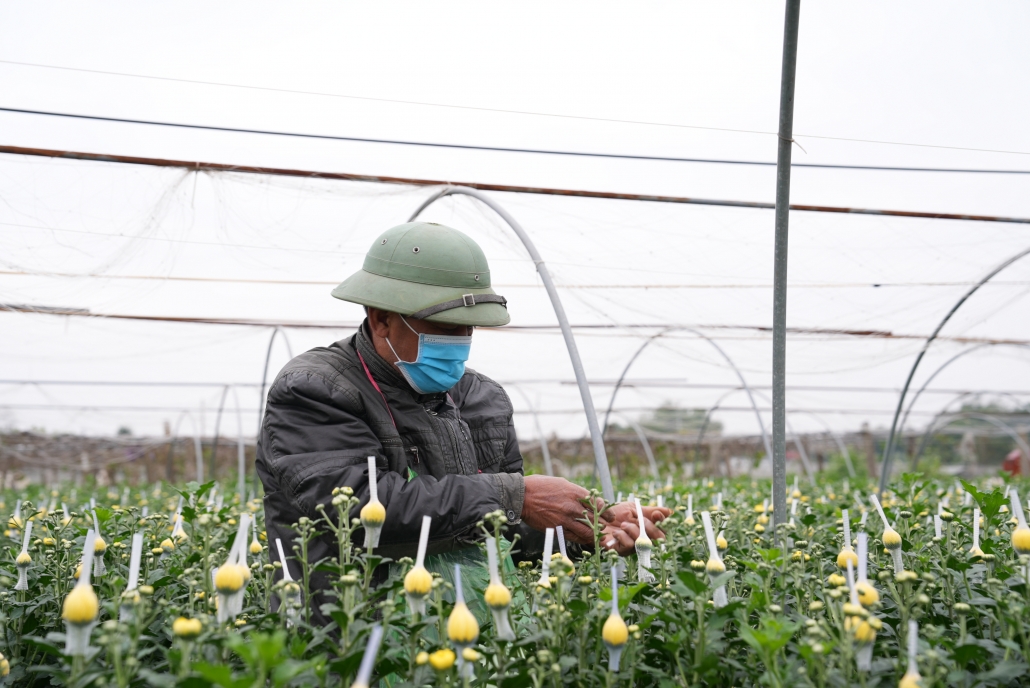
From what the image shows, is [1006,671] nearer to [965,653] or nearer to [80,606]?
[965,653]

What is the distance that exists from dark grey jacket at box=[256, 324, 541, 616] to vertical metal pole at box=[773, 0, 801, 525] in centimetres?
67

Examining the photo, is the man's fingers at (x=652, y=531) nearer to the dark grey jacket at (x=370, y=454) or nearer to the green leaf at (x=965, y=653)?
the dark grey jacket at (x=370, y=454)

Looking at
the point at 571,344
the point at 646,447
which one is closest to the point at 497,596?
the point at 571,344

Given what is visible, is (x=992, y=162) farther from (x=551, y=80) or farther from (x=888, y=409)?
(x=888, y=409)

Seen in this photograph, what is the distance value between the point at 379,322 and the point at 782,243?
1061mm

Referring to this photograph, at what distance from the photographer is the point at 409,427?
210cm

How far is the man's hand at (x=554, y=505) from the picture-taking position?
6.47 ft

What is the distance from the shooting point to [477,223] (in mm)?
5000

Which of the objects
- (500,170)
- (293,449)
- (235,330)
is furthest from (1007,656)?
(235,330)

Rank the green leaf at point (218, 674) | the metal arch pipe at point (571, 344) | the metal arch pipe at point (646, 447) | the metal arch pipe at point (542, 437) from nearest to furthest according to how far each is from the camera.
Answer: the green leaf at point (218, 674) < the metal arch pipe at point (571, 344) < the metal arch pipe at point (542, 437) < the metal arch pipe at point (646, 447)

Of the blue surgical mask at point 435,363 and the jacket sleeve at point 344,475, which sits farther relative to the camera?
the blue surgical mask at point 435,363

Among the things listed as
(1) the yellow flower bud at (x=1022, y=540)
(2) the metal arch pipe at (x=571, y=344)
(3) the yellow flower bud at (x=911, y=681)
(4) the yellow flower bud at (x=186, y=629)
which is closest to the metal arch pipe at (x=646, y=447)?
(2) the metal arch pipe at (x=571, y=344)

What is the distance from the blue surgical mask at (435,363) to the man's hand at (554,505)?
0.36 meters

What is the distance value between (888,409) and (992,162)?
12.8m
